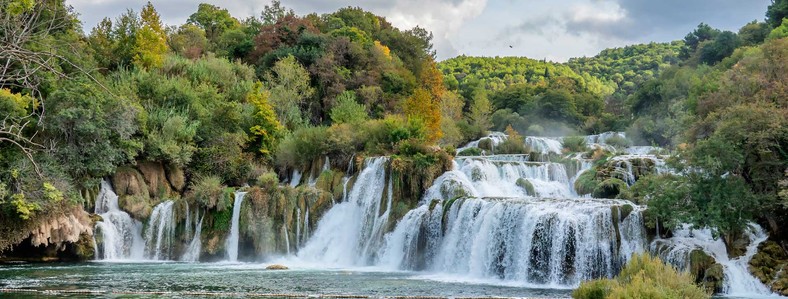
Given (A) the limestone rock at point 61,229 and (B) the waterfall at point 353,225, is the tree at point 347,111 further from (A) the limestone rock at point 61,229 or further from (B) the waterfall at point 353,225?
(A) the limestone rock at point 61,229

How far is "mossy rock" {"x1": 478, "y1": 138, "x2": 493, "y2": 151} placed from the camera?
4217 cm

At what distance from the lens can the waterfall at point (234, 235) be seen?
29.9 m

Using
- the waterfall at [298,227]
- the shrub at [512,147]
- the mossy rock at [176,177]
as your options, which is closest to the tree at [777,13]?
the shrub at [512,147]

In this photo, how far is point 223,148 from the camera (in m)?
34.7

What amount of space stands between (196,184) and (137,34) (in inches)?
523

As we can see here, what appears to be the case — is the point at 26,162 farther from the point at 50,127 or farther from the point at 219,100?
the point at 219,100

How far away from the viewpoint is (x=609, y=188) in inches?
1128

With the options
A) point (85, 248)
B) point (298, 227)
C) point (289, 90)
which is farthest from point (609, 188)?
Result: point (85, 248)

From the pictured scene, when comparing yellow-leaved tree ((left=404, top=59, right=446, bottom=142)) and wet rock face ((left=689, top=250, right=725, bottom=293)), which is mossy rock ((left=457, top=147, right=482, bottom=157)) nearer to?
yellow-leaved tree ((left=404, top=59, right=446, bottom=142))

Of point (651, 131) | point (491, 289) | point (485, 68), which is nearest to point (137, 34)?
point (491, 289)

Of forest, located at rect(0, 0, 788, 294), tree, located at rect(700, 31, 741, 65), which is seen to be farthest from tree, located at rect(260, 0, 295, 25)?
tree, located at rect(700, 31, 741, 65)

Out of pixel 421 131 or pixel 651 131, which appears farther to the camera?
pixel 651 131

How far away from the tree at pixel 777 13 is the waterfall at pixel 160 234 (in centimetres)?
4615

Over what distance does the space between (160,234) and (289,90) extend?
1528 cm
